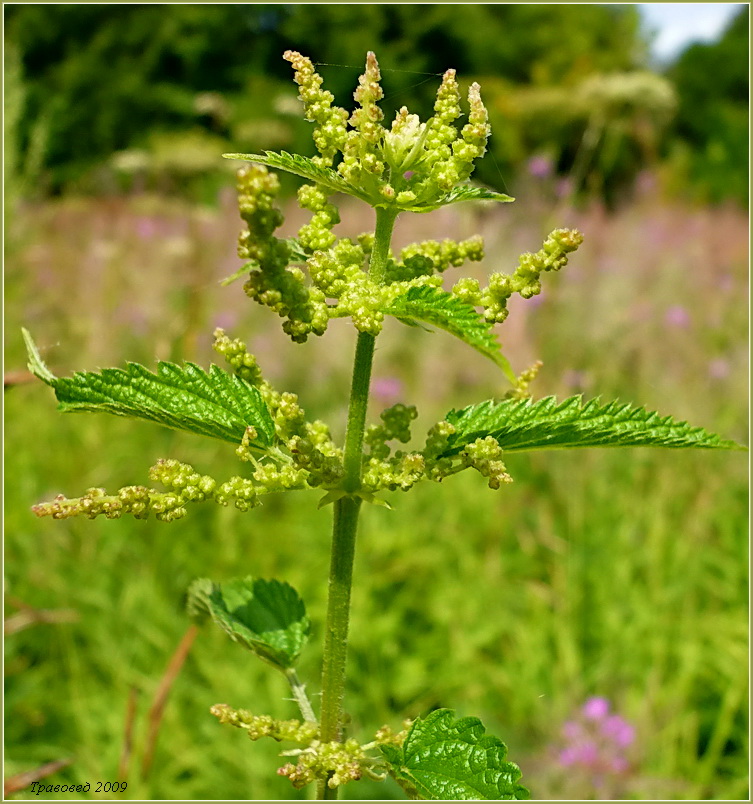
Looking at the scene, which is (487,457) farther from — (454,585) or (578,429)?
(454,585)

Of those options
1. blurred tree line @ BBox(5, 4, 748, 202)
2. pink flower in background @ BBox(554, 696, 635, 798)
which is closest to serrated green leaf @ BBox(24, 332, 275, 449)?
pink flower in background @ BBox(554, 696, 635, 798)

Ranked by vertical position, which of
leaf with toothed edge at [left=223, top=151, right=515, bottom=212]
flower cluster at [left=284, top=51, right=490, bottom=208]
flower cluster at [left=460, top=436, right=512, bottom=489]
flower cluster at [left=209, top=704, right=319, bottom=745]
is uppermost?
flower cluster at [left=284, top=51, right=490, bottom=208]

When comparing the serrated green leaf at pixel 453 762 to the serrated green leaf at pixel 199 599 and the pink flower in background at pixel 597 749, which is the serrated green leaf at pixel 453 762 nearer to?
the serrated green leaf at pixel 199 599

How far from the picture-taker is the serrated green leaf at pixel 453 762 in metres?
0.72

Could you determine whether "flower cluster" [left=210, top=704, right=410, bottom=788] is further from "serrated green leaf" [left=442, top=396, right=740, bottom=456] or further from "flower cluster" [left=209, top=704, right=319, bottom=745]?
"serrated green leaf" [left=442, top=396, right=740, bottom=456]

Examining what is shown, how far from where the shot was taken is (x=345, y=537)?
805 mm

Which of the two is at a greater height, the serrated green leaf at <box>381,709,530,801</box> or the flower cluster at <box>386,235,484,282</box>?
the flower cluster at <box>386,235,484,282</box>

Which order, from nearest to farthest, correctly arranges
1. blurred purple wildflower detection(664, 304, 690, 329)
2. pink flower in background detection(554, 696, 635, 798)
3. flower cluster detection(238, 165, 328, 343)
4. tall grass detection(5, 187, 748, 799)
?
flower cluster detection(238, 165, 328, 343)
pink flower in background detection(554, 696, 635, 798)
tall grass detection(5, 187, 748, 799)
blurred purple wildflower detection(664, 304, 690, 329)

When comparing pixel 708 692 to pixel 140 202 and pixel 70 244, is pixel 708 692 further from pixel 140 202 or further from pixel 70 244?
pixel 70 244

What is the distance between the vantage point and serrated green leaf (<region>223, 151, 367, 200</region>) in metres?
0.70

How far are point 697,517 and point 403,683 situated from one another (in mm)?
1377

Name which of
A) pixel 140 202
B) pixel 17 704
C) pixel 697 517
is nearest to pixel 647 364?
pixel 697 517

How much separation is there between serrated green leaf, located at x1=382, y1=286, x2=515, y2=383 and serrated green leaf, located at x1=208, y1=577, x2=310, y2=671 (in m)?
0.40

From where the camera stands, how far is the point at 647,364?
423 cm
